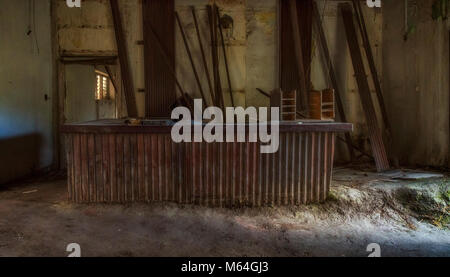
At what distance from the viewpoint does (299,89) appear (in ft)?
22.3

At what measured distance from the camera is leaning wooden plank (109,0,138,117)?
6.70 meters

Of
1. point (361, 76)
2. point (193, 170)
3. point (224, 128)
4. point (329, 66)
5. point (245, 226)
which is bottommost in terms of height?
point (245, 226)

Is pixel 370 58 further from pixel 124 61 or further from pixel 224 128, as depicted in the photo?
pixel 124 61

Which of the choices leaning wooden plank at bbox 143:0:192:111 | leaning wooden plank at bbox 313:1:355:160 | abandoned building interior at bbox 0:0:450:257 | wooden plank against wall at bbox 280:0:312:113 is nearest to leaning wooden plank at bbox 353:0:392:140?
abandoned building interior at bbox 0:0:450:257

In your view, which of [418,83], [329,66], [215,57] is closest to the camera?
[418,83]

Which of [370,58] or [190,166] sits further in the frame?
[370,58]

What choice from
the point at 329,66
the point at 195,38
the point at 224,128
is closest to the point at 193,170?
the point at 224,128

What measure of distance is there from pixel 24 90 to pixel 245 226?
4791 millimetres

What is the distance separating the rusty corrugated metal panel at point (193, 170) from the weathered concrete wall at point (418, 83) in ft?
9.46

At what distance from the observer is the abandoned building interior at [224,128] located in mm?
3932

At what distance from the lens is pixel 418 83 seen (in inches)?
252

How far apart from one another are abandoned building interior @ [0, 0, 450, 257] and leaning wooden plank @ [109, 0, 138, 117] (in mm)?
44

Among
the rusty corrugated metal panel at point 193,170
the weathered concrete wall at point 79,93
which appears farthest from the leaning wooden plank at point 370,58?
the weathered concrete wall at point 79,93

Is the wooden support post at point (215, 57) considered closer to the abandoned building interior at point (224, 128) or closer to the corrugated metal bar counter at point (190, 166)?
the abandoned building interior at point (224, 128)
